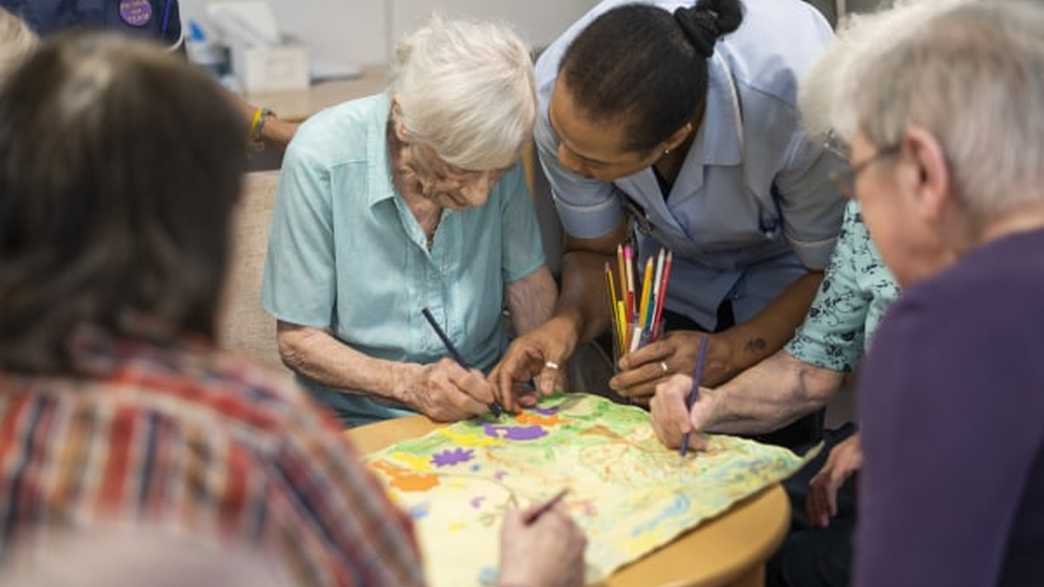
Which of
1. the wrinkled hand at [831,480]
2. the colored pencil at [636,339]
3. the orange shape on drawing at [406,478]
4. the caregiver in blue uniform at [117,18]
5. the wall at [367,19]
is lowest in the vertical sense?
the wrinkled hand at [831,480]

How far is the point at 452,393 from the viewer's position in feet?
6.14

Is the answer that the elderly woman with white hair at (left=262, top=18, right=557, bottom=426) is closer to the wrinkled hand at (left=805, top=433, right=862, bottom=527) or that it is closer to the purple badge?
the wrinkled hand at (left=805, top=433, right=862, bottom=527)

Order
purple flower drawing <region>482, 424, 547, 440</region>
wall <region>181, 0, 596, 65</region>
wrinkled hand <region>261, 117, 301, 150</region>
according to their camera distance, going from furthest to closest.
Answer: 1. wall <region>181, 0, 596, 65</region>
2. wrinkled hand <region>261, 117, 301, 150</region>
3. purple flower drawing <region>482, 424, 547, 440</region>

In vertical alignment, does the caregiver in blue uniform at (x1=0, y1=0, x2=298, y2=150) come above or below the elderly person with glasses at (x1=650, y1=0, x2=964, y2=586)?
above

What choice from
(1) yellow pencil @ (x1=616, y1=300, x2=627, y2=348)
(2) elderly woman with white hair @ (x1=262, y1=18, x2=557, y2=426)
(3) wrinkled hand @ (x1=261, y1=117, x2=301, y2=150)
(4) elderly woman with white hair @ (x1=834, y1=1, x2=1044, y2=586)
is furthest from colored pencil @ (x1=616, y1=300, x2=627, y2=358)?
(3) wrinkled hand @ (x1=261, y1=117, x2=301, y2=150)

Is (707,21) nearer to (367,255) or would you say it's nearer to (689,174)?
(689,174)

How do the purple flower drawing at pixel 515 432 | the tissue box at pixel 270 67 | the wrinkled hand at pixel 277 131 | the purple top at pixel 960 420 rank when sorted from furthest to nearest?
the tissue box at pixel 270 67
the wrinkled hand at pixel 277 131
the purple flower drawing at pixel 515 432
the purple top at pixel 960 420

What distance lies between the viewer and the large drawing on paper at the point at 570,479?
1467mm

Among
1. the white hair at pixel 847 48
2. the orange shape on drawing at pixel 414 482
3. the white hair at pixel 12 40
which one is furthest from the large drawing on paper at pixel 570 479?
the white hair at pixel 12 40

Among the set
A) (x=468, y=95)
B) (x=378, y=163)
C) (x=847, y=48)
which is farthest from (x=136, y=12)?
(x=847, y=48)

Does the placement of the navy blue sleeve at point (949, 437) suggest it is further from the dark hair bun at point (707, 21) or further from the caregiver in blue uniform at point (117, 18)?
the caregiver in blue uniform at point (117, 18)

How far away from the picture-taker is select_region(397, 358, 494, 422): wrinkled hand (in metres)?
1.86

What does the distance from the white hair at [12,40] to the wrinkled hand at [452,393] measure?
770 millimetres

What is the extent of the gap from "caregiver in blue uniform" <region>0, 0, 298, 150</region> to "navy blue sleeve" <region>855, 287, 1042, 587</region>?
1.52 metres
